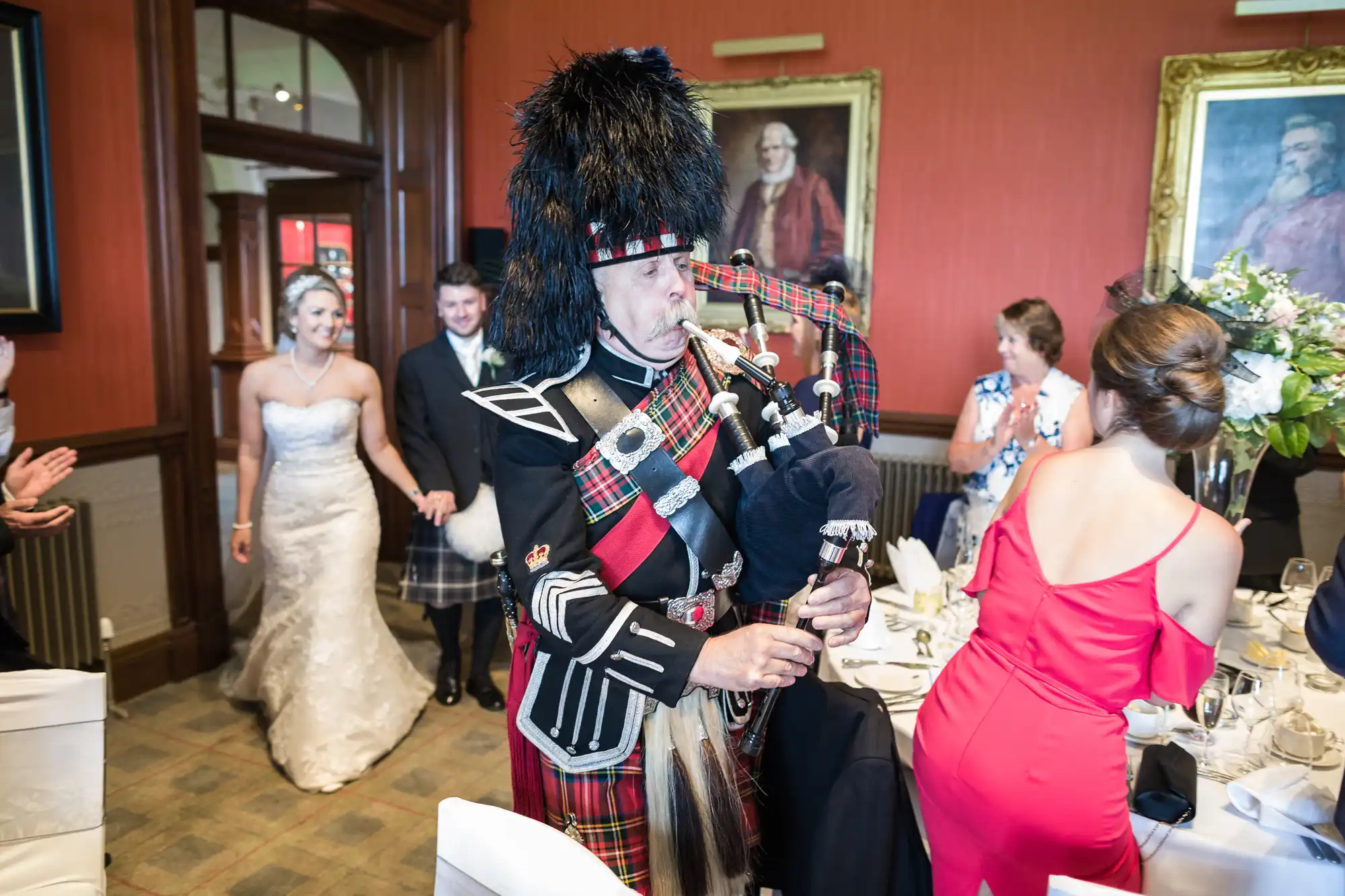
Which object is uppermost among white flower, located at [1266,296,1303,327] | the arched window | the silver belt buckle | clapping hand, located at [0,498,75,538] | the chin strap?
the arched window

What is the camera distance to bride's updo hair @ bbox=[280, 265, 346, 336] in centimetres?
330

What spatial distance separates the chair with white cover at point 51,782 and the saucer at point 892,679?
1.50m

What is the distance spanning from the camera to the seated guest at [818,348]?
6.89ft

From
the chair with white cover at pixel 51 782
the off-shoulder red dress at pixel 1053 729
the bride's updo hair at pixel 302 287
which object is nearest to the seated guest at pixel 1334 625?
the off-shoulder red dress at pixel 1053 729

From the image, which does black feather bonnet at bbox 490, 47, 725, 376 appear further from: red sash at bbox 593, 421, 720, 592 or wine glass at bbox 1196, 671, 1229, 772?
wine glass at bbox 1196, 671, 1229, 772

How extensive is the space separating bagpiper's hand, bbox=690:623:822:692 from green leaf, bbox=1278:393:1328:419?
1327mm

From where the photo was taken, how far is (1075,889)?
3.73ft

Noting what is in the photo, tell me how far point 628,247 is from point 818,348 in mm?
1649

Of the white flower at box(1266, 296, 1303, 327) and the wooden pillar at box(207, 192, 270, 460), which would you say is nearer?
the white flower at box(1266, 296, 1303, 327)

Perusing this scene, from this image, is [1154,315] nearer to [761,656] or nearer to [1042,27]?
[761,656]

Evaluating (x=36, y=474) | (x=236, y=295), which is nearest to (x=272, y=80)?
(x=36, y=474)

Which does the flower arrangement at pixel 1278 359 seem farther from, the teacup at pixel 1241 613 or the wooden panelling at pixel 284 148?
the wooden panelling at pixel 284 148

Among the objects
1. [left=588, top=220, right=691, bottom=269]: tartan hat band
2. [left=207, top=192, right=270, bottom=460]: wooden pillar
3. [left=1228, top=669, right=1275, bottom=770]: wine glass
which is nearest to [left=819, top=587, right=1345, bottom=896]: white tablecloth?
[left=1228, top=669, right=1275, bottom=770]: wine glass

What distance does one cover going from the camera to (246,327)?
8750mm
